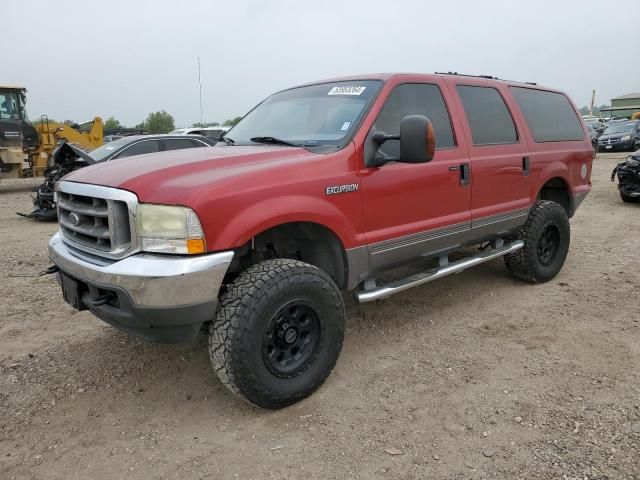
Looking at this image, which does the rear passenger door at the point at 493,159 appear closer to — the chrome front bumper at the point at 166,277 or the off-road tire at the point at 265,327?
the off-road tire at the point at 265,327

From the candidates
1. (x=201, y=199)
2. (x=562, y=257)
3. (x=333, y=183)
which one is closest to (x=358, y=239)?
(x=333, y=183)

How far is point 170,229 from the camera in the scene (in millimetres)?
2510

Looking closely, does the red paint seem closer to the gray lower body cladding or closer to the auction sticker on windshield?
the gray lower body cladding

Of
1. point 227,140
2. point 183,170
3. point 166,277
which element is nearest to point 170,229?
point 166,277

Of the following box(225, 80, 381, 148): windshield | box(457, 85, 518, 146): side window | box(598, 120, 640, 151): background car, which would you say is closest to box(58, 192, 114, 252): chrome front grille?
box(225, 80, 381, 148): windshield

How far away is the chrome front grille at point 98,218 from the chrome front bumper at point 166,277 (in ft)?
0.35

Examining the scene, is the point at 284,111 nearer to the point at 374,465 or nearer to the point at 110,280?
the point at 110,280

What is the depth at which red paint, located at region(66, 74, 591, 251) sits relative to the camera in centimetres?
261

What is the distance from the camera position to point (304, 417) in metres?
2.87

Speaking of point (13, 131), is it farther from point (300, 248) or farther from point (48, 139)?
point (300, 248)

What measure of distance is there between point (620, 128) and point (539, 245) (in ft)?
74.9

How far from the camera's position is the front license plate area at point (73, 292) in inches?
114

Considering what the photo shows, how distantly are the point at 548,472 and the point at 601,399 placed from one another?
2.72 ft

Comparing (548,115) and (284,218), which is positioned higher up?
(548,115)
